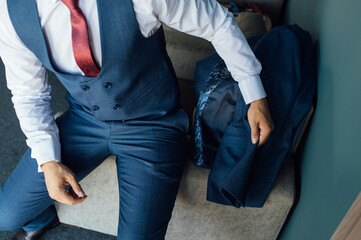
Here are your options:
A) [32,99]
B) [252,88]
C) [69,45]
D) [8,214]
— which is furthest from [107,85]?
[8,214]

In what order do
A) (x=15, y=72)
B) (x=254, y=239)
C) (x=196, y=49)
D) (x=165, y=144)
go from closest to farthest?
(x=15, y=72) < (x=165, y=144) < (x=254, y=239) < (x=196, y=49)

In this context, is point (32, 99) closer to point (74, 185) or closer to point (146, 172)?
point (74, 185)

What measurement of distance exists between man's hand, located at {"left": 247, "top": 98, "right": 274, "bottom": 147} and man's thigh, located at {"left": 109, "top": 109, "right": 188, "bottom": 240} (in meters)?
0.27

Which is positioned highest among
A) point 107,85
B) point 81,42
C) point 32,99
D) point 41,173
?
point 81,42

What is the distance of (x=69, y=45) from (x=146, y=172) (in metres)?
0.43

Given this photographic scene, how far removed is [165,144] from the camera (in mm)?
989

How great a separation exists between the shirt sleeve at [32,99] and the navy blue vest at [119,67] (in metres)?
0.07

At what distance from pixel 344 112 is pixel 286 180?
38 centimetres

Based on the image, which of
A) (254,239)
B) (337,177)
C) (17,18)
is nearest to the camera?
(337,177)

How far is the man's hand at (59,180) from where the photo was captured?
0.89 meters

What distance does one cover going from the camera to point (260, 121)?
0.85m

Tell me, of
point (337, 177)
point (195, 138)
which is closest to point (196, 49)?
point (195, 138)

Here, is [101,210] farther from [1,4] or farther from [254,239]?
[1,4]

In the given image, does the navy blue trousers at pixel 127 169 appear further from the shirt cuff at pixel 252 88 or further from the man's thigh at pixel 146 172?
the shirt cuff at pixel 252 88
